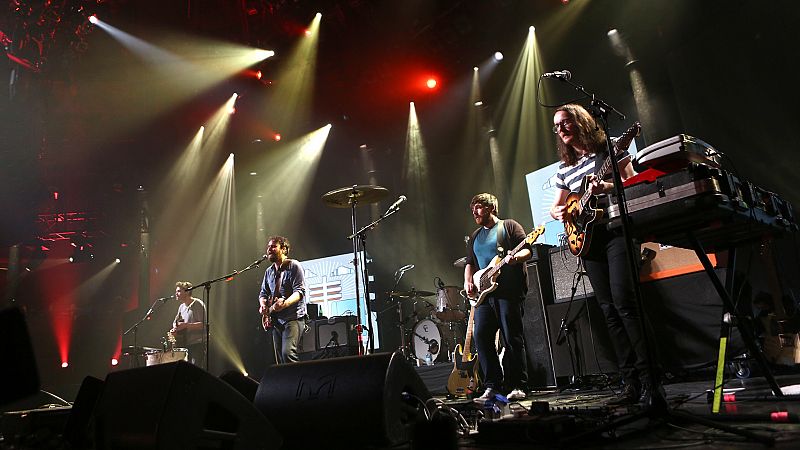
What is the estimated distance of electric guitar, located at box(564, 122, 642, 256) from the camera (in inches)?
115

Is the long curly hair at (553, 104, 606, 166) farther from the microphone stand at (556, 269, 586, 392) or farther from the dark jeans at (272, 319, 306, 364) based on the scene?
the dark jeans at (272, 319, 306, 364)

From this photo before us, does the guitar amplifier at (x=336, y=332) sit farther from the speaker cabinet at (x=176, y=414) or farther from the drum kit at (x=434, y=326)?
the speaker cabinet at (x=176, y=414)

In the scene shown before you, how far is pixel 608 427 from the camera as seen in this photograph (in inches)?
78.4

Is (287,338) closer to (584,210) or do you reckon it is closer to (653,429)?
(584,210)

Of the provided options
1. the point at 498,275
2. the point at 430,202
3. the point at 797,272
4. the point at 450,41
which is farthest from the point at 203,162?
the point at 797,272

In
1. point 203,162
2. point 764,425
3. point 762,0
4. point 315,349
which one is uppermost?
point 203,162


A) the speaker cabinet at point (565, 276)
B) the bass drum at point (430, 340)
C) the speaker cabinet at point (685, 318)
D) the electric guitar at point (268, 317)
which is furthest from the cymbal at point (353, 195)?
the bass drum at point (430, 340)

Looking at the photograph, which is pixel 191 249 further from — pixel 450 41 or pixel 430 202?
pixel 450 41

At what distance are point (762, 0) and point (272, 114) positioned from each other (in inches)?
372

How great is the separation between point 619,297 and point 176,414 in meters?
2.55

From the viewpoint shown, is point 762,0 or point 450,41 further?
point 450,41

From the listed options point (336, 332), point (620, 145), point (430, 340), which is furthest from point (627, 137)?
point (430, 340)

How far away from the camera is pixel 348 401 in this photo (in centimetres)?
218

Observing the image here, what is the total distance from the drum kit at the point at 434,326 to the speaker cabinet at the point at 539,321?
282cm
